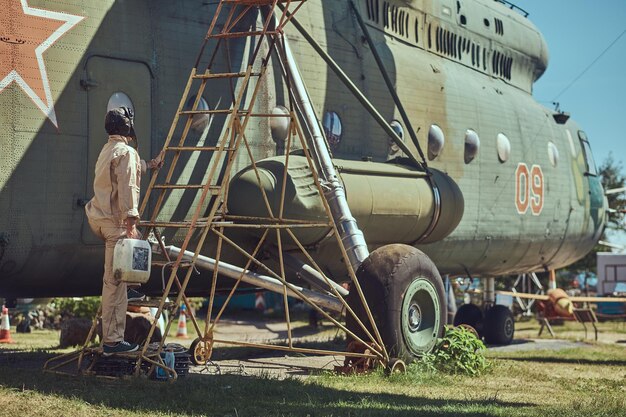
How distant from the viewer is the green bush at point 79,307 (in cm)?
2106

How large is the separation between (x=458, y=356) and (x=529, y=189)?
687 centimetres

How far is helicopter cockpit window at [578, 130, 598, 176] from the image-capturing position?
19.6 metres

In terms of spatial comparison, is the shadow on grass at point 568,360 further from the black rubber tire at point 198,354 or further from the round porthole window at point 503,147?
the black rubber tire at point 198,354

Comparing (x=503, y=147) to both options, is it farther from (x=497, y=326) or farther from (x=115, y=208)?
(x=115, y=208)

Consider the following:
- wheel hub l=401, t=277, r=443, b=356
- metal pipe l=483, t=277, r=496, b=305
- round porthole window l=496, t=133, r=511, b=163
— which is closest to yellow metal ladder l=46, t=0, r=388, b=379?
wheel hub l=401, t=277, r=443, b=356

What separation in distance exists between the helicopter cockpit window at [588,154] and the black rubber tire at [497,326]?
13.5 feet

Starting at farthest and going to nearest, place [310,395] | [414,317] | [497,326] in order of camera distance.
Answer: [497,326] < [414,317] < [310,395]

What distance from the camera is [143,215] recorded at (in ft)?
33.1

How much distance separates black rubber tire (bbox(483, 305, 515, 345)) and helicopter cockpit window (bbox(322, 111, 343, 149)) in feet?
19.9

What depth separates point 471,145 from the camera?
15.2 meters

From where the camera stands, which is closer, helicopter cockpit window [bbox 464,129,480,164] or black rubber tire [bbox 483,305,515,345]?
helicopter cockpit window [bbox 464,129,480,164]

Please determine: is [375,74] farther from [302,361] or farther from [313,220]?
[302,361]

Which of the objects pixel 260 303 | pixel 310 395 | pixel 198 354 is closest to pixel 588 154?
pixel 198 354

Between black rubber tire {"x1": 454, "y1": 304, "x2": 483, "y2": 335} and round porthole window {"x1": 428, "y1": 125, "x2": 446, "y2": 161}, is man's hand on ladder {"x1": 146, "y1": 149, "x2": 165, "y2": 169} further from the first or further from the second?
black rubber tire {"x1": 454, "y1": 304, "x2": 483, "y2": 335}
